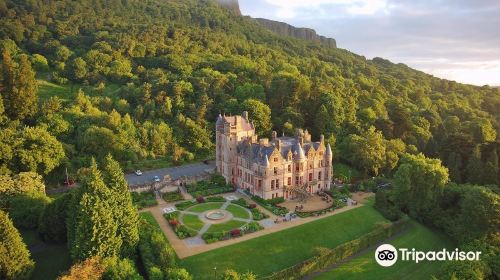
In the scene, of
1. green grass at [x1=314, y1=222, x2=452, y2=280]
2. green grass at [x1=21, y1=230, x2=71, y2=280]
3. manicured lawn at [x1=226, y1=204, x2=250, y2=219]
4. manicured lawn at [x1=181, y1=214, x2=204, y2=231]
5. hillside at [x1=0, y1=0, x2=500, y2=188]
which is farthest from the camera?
hillside at [x1=0, y1=0, x2=500, y2=188]

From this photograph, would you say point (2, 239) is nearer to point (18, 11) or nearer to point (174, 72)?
point (174, 72)

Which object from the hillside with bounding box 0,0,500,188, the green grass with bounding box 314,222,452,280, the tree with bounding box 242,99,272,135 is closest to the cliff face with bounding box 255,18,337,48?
the hillside with bounding box 0,0,500,188

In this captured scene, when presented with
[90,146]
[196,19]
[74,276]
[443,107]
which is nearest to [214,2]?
[196,19]

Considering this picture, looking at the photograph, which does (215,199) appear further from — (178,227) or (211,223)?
(178,227)

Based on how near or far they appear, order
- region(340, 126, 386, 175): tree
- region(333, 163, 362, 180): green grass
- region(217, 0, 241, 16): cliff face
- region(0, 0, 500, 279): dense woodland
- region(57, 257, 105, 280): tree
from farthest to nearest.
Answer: region(217, 0, 241, 16): cliff face < region(333, 163, 362, 180): green grass < region(340, 126, 386, 175): tree < region(0, 0, 500, 279): dense woodland < region(57, 257, 105, 280): tree

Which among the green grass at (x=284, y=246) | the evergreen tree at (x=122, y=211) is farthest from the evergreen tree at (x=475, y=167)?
the evergreen tree at (x=122, y=211)

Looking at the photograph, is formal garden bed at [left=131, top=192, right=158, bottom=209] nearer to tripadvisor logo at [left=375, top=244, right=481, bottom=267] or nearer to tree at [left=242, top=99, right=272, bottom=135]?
tripadvisor logo at [left=375, top=244, right=481, bottom=267]

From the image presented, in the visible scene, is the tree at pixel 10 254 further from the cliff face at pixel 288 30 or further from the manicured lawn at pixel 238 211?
the cliff face at pixel 288 30

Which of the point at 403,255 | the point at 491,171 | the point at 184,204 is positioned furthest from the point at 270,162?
the point at 491,171
